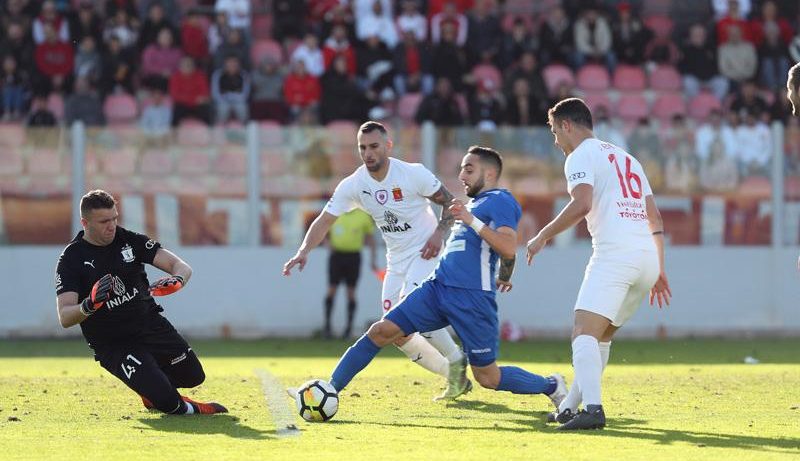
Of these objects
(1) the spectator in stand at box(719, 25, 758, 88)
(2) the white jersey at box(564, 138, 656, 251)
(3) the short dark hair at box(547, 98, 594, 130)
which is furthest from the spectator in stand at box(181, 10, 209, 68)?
(2) the white jersey at box(564, 138, 656, 251)

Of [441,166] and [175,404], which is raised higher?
[441,166]

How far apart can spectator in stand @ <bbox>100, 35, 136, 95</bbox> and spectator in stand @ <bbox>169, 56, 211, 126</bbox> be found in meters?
0.77

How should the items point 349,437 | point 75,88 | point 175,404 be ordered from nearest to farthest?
1. point 349,437
2. point 175,404
3. point 75,88

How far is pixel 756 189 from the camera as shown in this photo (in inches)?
784

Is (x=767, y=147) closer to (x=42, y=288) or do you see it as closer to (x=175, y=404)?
(x=42, y=288)

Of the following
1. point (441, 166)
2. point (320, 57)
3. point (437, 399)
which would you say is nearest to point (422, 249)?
point (437, 399)

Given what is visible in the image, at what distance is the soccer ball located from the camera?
30.2ft

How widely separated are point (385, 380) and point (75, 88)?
414 inches

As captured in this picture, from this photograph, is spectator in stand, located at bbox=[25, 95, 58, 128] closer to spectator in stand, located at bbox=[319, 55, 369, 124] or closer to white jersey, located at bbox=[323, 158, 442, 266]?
spectator in stand, located at bbox=[319, 55, 369, 124]

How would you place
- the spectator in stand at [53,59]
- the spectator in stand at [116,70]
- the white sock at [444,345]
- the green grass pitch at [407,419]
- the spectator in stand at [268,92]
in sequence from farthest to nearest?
the spectator in stand at [53,59] < the spectator in stand at [116,70] < the spectator in stand at [268,92] < the white sock at [444,345] < the green grass pitch at [407,419]

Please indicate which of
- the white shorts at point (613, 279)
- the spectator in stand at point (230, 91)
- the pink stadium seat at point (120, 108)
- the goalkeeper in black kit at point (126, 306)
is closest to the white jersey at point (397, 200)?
the goalkeeper in black kit at point (126, 306)

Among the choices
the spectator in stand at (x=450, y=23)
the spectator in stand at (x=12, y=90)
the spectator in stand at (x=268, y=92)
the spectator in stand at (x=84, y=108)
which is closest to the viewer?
the spectator in stand at (x=84, y=108)

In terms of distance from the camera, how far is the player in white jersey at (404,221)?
35.4 feet

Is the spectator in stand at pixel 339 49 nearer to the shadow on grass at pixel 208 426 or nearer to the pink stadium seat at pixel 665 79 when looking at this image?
the pink stadium seat at pixel 665 79
